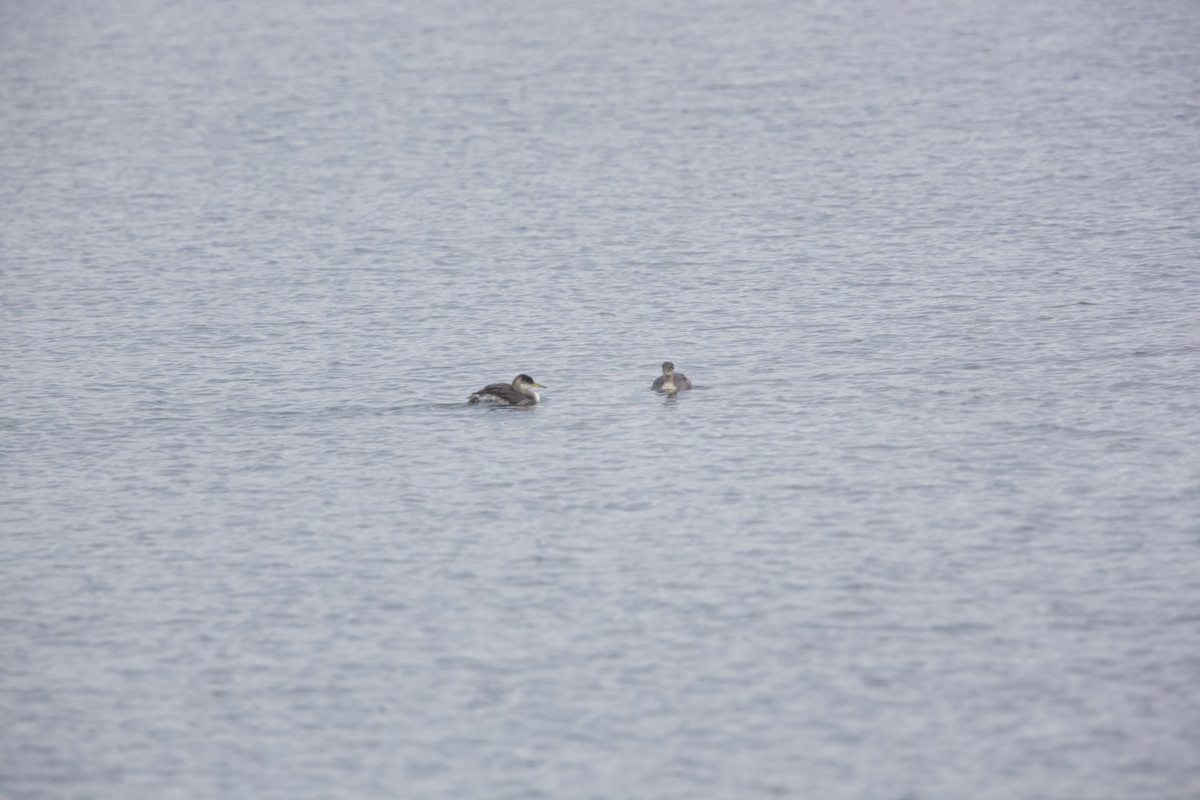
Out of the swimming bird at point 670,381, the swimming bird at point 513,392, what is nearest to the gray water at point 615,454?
the swimming bird at point 670,381

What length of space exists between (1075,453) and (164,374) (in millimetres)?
14552

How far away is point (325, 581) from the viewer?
18.1 m

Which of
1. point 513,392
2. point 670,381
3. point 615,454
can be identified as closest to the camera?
point 615,454

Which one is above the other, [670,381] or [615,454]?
[670,381]

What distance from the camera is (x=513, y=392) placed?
2341cm

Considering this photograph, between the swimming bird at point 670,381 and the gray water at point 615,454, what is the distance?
382 mm

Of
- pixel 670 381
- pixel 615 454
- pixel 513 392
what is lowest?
pixel 615 454

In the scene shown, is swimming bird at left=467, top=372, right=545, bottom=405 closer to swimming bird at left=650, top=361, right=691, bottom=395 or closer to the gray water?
the gray water

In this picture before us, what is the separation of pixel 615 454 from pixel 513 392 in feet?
7.56

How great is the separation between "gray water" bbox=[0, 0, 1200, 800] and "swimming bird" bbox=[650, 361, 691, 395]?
38cm

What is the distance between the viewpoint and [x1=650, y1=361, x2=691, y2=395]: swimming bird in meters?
23.7

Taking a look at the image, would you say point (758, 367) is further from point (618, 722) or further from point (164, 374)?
point (618, 722)

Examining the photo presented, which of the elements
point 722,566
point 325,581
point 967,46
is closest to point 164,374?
point 325,581

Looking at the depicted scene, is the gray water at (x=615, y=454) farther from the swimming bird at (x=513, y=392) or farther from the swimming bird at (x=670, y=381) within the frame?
the swimming bird at (x=513, y=392)
